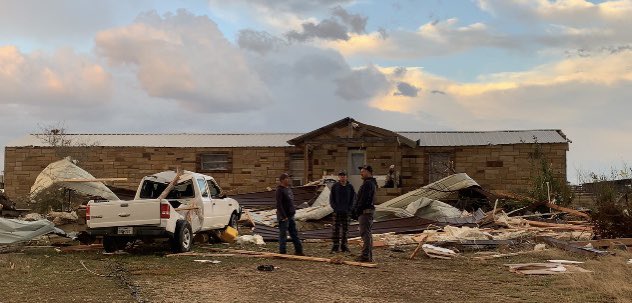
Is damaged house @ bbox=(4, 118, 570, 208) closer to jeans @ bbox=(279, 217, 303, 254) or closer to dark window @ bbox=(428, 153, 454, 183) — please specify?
dark window @ bbox=(428, 153, 454, 183)

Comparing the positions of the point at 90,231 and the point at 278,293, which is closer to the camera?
the point at 278,293

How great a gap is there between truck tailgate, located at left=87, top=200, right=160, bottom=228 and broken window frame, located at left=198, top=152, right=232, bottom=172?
17575mm

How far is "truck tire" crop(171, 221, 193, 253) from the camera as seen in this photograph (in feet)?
42.7

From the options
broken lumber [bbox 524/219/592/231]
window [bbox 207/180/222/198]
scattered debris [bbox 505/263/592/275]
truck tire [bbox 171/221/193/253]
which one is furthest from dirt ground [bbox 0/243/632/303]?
broken lumber [bbox 524/219/592/231]

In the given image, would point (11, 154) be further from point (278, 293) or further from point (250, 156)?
point (278, 293)

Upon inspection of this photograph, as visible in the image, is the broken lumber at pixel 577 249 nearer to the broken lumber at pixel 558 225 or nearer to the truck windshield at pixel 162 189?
the broken lumber at pixel 558 225

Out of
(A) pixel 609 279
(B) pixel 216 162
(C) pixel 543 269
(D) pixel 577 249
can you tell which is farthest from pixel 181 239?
(B) pixel 216 162

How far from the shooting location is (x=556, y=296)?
344 inches

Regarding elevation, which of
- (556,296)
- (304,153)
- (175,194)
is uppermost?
(304,153)

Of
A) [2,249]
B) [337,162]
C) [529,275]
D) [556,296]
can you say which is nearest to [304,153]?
[337,162]

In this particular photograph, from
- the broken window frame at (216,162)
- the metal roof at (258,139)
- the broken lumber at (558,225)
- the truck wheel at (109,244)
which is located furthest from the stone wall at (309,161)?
the truck wheel at (109,244)

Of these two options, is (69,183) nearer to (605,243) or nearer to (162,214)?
(162,214)

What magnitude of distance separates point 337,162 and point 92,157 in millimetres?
12521

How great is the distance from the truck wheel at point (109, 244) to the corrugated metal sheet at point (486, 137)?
18178 mm
